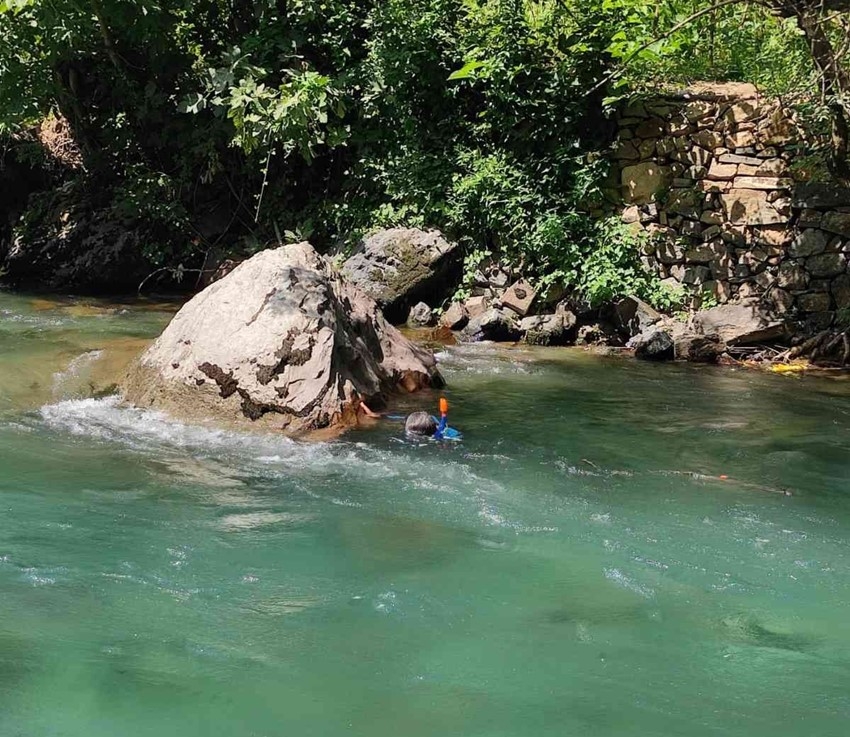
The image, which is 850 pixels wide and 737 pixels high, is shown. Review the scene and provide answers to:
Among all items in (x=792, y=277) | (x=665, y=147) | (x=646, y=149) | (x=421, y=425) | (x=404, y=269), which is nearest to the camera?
(x=421, y=425)

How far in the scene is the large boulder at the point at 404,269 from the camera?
38.8ft

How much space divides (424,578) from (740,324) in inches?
282

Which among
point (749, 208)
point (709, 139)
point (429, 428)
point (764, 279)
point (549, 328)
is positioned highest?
point (709, 139)

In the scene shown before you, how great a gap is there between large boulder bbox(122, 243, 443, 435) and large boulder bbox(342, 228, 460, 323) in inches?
148

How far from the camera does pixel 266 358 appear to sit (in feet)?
23.3

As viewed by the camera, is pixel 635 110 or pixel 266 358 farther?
pixel 635 110

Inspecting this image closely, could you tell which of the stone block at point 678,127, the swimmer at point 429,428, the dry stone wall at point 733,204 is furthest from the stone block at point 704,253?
the swimmer at point 429,428

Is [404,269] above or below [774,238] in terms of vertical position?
below

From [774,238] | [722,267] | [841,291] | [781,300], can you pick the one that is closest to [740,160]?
[774,238]

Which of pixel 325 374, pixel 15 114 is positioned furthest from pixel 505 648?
pixel 15 114

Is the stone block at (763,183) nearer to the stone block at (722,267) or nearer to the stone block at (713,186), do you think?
the stone block at (713,186)

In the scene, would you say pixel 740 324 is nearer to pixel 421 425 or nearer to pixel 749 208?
pixel 749 208

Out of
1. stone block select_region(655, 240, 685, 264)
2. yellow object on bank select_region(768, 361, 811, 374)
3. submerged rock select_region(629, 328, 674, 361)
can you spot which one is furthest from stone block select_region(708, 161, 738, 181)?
yellow object on bank select_region(768, 361, 811, 374)

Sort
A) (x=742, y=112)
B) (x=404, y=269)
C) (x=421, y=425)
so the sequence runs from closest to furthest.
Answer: (x=421, y=425) → (x=742, y=112) → (x=404, y=269)
